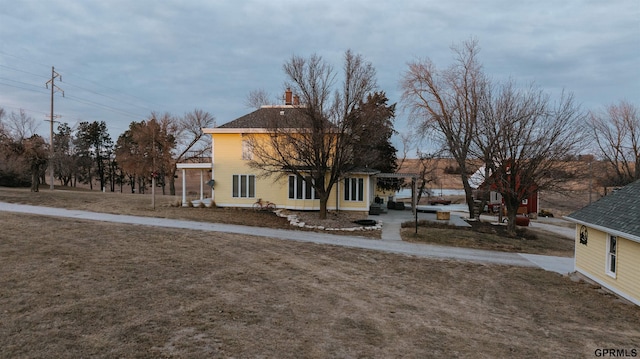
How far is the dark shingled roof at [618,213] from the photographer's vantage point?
33.7 ft

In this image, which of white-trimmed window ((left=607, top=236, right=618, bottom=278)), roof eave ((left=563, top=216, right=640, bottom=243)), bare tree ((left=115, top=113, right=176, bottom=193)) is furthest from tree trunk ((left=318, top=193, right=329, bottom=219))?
bare tree ((left=115, top=113, right=176, bottom=193))

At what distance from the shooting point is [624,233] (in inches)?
392

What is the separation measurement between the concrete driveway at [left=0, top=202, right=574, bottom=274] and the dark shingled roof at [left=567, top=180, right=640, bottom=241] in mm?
2275

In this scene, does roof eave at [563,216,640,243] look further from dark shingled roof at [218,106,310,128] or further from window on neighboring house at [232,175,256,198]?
window on neighboring house at [232,175,256,198]

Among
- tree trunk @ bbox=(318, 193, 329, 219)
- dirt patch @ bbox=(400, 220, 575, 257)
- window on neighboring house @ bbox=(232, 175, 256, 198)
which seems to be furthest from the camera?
window on neighboring house @ bbox=(232, 175, 256, 198)

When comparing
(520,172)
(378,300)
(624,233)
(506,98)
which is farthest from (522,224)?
(378,300)

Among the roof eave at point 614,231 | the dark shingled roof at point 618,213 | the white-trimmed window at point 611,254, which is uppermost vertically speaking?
the dark shingled roof at point 618,213

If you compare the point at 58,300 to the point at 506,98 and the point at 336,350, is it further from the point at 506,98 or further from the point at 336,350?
the point at 506,98

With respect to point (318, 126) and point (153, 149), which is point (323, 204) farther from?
point (153, 149)

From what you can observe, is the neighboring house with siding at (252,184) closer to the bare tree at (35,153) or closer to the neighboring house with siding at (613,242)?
the bare tree at (35,153)

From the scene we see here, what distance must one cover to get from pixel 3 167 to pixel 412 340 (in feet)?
143

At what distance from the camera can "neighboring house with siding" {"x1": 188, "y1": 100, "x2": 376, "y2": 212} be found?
24.3 m

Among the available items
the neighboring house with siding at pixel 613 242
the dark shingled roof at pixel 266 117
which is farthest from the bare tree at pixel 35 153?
the neighboring house with siding at pixel 613 242

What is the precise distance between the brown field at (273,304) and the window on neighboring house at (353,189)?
11.1 meters
